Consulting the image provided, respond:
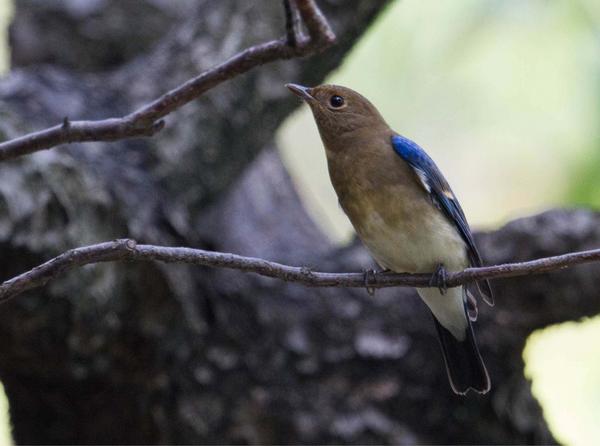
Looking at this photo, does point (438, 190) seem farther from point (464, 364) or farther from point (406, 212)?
point (464, 364)

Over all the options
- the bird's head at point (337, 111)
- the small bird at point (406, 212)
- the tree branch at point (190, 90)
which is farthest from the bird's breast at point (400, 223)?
the tree branch at point (190, 90)

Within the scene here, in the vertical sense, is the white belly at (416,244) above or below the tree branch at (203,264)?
below

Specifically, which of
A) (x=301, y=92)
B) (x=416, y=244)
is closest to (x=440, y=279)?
(x=416, y=244)

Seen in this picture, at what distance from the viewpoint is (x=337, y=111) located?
14.1 ft

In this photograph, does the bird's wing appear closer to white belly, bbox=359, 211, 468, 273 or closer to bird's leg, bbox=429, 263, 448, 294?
white belly, bbox=359, 211, 468, 273

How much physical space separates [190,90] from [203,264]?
0.55m

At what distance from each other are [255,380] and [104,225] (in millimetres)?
1120

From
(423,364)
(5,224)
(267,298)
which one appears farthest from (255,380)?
(5,224)

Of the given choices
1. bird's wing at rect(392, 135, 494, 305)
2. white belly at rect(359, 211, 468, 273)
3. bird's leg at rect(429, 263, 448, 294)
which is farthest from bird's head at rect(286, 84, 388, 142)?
bird's leg at rect(429, 263, 448, 294)

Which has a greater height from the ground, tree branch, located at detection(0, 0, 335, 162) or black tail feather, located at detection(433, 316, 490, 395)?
tree branch, located at detection(0, 0, 335, 162)

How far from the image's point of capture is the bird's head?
426 cm

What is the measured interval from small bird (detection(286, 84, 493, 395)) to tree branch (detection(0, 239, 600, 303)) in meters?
0.93

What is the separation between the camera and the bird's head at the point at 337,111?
4262mm

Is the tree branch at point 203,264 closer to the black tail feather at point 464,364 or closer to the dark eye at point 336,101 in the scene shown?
the black tail feather at point 464,364
